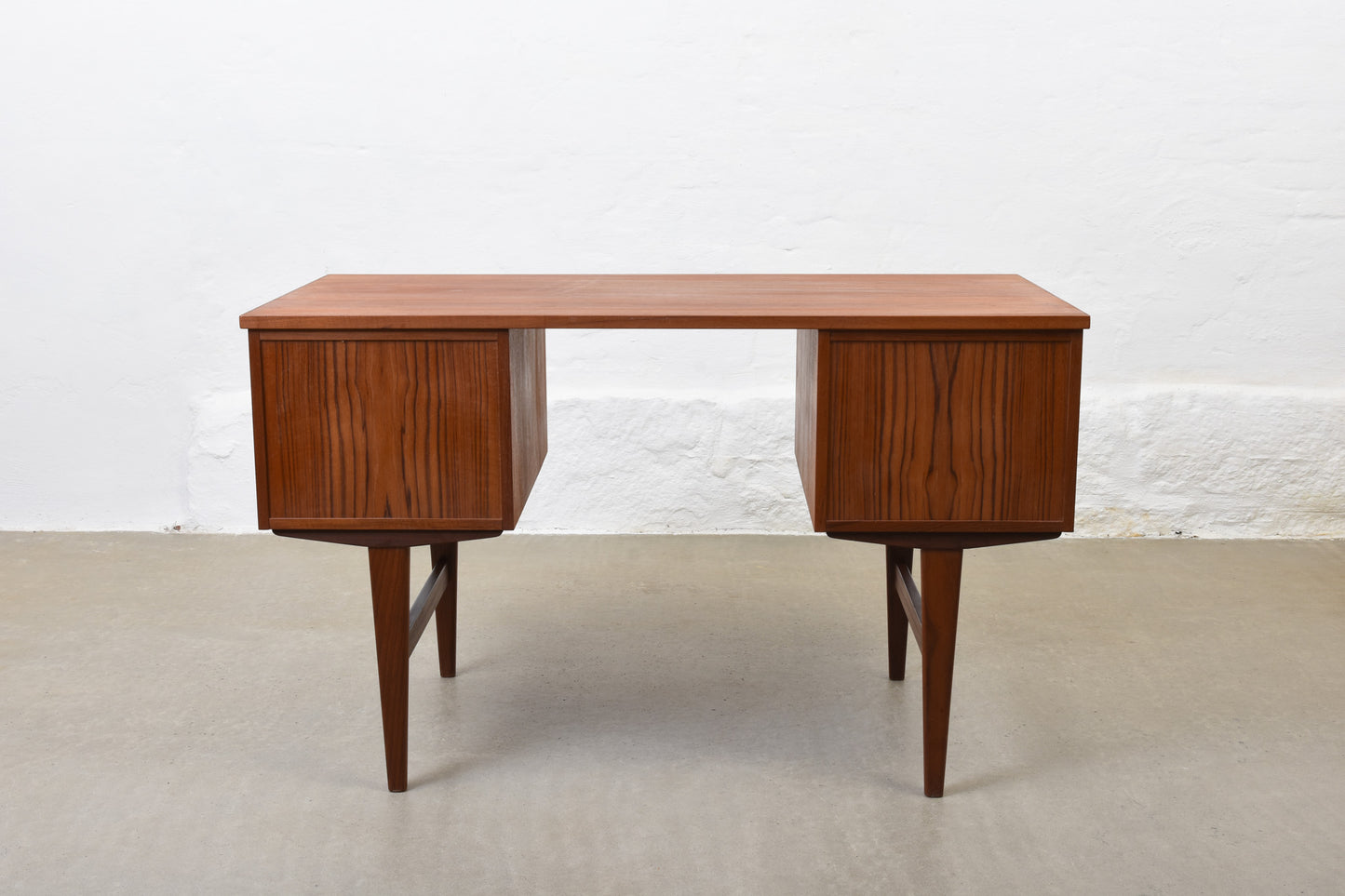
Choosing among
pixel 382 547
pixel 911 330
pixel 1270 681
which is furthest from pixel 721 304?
pixel 1270 681

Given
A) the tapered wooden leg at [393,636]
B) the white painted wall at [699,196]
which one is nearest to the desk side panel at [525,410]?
the tapered wooden leg at [393,636]

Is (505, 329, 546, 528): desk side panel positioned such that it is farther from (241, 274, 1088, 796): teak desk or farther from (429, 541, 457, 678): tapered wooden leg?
(429, 541, 457, 678): tapered wooden leg

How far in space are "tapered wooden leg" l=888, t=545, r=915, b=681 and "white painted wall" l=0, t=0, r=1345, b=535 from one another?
4.30 ft

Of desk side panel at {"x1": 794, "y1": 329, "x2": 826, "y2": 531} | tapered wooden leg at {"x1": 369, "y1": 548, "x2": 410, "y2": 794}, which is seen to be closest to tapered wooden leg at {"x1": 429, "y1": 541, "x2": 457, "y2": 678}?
tapered wooden leg at {"x1": 369, "y1": 548, "x2": 410, "y2": 794}

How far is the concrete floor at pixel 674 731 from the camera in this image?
2008 millimetres

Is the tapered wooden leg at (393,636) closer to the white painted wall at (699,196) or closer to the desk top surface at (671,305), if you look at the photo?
the desk top surface at (671,305)

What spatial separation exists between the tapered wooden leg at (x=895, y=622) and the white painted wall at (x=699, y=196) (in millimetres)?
1311

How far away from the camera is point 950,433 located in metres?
2.03

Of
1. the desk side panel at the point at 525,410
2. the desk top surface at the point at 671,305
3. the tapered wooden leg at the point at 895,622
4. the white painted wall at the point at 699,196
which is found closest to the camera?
the desk top surface at the point at 671,305

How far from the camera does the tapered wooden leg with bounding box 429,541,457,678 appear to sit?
2.71 m

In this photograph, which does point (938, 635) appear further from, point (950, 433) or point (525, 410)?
point (525, 410)

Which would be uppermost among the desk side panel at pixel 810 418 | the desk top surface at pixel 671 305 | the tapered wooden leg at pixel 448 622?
the desk top surface at pixel 671 305

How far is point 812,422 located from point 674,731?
78cm

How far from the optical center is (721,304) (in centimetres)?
216
